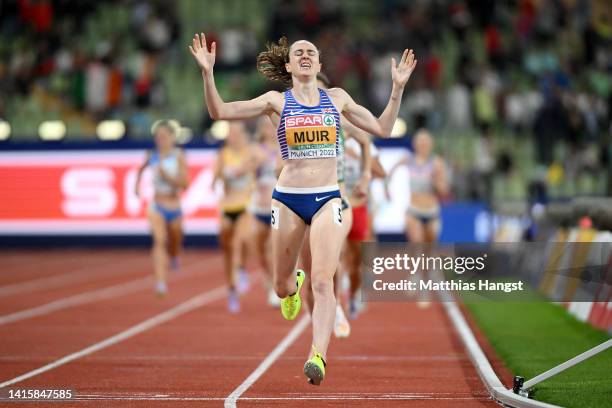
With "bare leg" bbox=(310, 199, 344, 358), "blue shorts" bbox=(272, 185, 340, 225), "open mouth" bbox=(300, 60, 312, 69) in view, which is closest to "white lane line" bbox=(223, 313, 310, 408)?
"bare leg" bbox=(310, 199, 344, 358)

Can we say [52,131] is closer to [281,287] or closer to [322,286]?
[281,287]

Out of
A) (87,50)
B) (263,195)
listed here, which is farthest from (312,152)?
(87,50)

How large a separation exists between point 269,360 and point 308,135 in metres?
3.13

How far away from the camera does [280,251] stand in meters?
9.23

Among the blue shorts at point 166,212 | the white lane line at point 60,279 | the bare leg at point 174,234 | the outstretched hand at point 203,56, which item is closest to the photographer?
the outstretched hand at point 203,56

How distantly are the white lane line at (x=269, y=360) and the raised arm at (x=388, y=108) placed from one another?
221 cm

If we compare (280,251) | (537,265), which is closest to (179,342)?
(280,251)

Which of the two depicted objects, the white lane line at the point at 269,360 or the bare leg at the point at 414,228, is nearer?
the white lane line at the point at 269,360

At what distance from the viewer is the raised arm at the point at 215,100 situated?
334 inches

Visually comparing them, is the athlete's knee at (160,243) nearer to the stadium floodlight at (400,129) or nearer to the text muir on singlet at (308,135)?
the text muir on singlet at (308,135)

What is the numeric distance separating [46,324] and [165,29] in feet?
59.3

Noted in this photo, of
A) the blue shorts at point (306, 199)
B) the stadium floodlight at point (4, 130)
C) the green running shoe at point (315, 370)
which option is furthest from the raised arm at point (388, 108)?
the stadium floodlight at point (4, 130)

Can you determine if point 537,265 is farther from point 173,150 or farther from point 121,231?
point 121,231

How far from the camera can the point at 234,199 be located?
16.6 meters
